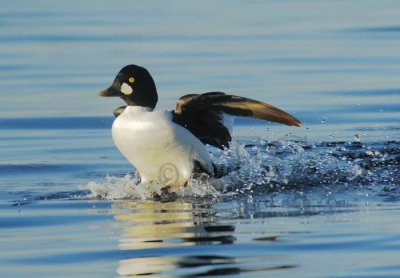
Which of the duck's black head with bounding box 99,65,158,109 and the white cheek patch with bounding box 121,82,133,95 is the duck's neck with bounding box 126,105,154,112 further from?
the white cheek patch with bounding box 121,82,133,95

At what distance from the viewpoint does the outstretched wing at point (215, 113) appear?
415 inches

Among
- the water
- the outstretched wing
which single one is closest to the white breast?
the outstretched wing

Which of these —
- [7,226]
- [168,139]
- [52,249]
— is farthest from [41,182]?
[52,249]

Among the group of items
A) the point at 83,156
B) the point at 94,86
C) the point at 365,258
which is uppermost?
the point at 94,86

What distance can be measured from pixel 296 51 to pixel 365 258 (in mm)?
11202

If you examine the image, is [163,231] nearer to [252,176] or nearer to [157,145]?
[157,145]

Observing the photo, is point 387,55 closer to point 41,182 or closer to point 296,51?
point 296,51

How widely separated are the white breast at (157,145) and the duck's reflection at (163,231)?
60 cm

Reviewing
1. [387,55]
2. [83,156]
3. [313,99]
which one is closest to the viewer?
[83,156]

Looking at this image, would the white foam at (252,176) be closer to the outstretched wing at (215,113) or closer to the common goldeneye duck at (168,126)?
the common goldeneye duck at (168,126)

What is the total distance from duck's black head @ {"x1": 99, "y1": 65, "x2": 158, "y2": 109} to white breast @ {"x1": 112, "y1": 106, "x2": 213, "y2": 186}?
0.08m

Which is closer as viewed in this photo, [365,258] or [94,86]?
[365,258]

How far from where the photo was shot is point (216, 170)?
37.7 feet

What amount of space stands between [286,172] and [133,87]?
1.48 metres
